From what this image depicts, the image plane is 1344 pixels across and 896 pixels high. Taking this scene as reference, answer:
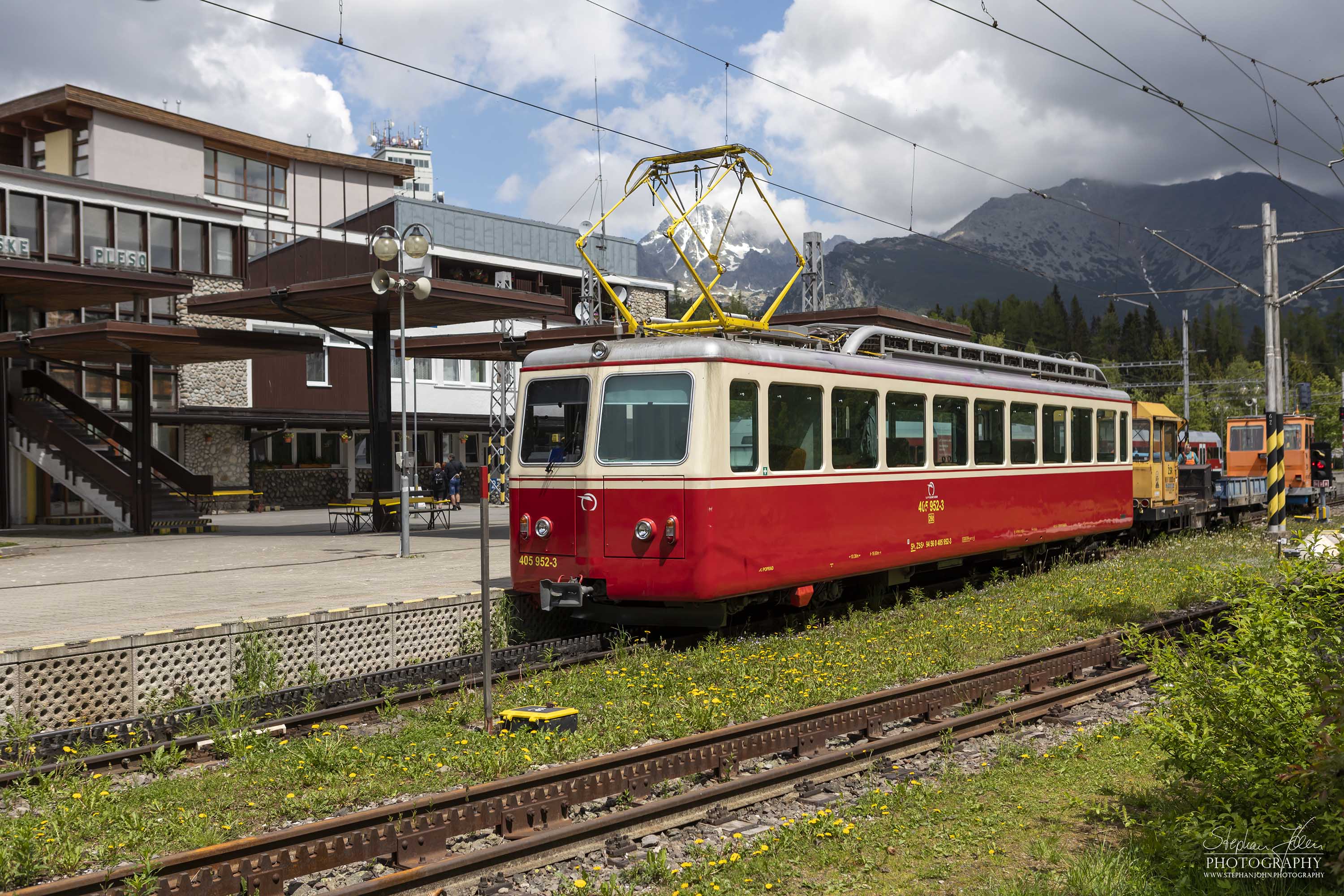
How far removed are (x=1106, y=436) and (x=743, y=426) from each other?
10484 millimetres

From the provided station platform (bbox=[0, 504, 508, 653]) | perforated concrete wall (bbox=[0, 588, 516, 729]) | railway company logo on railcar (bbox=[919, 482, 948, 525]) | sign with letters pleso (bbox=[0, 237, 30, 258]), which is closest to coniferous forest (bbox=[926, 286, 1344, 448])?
sign with letters pleso (bbox=[0, 237, 30, 258])

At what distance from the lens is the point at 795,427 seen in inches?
473

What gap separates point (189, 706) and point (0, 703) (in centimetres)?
142

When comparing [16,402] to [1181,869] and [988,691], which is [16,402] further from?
[1181,869]

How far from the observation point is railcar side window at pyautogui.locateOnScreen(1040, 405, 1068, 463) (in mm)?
17344

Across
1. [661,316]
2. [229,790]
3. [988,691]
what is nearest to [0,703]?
[229,790]

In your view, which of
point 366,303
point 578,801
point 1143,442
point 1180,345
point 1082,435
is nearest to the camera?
point 578,801

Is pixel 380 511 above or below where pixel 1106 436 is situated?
below

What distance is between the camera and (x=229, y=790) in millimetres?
7141

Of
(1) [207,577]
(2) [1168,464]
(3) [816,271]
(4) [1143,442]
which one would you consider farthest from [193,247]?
(2) [1168,464]

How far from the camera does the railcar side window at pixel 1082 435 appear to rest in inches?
722

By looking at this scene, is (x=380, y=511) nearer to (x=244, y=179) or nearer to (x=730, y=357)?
(x=730, y=357)

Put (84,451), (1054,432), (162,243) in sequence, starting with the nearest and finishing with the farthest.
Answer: (1054,432)
(84,451)
(162,243)

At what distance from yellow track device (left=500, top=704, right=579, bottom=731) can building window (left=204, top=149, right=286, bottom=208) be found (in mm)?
46291
